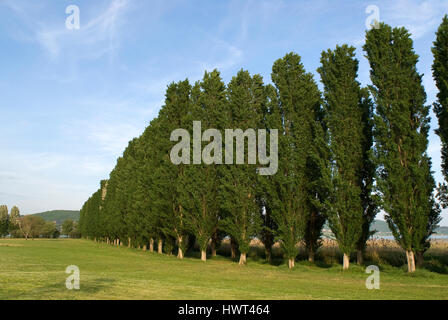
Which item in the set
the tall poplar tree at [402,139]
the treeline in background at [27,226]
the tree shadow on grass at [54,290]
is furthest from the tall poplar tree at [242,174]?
the treeline in background at [27,226]

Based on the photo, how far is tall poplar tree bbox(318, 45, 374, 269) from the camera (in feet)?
73.0

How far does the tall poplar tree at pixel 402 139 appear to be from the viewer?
782 inches

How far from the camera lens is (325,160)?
77.1 feet

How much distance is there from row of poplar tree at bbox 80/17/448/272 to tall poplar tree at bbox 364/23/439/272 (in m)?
0.06

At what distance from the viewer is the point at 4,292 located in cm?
965

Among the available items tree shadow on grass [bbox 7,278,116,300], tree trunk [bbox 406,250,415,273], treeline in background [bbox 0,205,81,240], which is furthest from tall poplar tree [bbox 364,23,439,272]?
treeline in background [bbox 0,205,81,240]

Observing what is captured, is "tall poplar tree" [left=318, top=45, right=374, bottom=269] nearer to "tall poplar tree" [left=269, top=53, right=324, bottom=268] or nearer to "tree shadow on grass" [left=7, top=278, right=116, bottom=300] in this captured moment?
"tall poplar tree" [left=269, top=53, right=324, bottom=268]

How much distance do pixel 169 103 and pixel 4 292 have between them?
2943 cm

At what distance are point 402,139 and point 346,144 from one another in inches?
139

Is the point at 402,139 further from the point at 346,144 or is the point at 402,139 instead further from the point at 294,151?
the point at 294,151

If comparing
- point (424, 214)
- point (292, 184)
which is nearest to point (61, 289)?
point (292, 184)

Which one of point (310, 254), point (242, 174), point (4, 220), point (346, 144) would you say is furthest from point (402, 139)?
point (4, 220)

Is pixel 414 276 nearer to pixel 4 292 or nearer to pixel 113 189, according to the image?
pixel 4 292

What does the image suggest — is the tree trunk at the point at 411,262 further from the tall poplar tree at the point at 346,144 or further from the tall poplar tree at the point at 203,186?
the tall poplar tree at the point at 203,186
